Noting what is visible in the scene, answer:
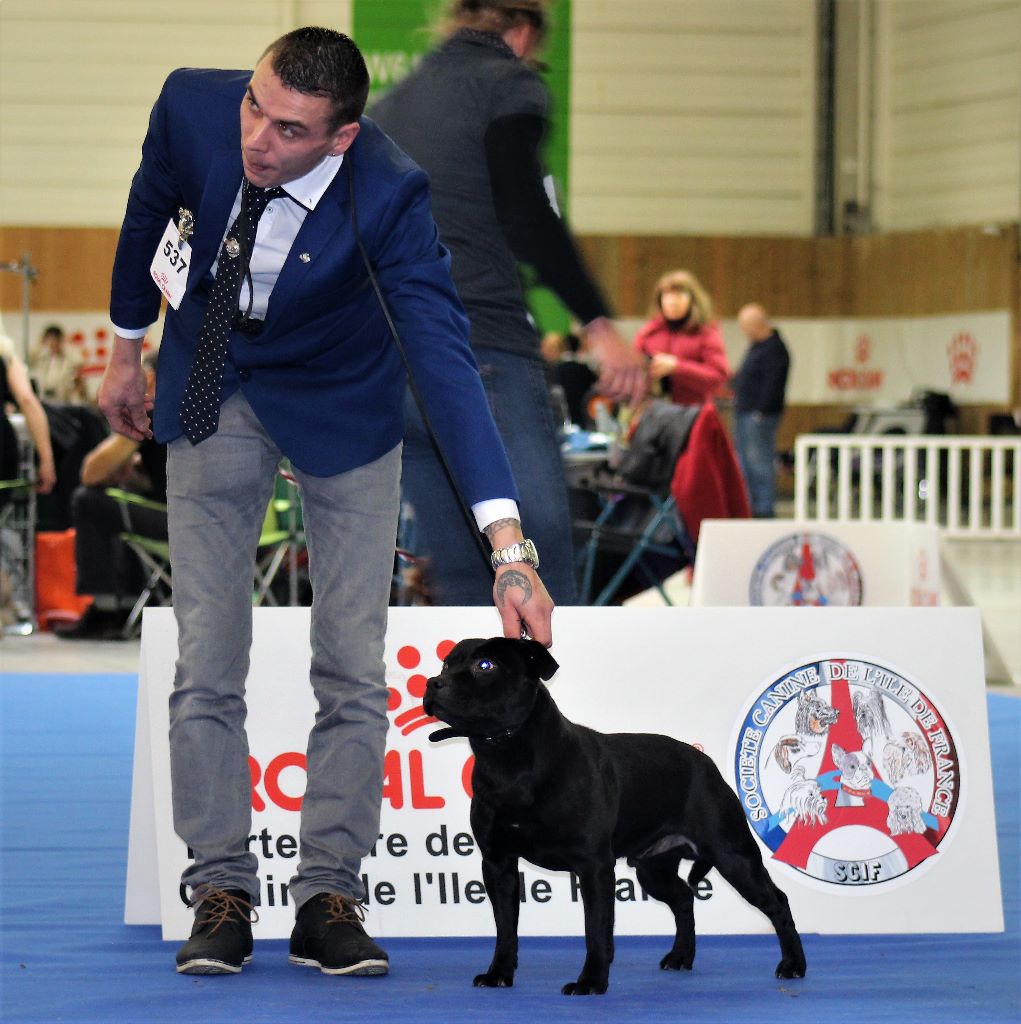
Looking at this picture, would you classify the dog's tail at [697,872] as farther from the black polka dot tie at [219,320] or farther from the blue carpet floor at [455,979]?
the black polka dot tie at [219,320]

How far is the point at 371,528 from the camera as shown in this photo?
2.25 m

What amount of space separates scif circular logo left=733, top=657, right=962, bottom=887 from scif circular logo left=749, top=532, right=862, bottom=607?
126 inches

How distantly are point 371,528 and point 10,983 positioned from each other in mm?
762

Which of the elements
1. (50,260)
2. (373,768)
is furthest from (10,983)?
(50,260)

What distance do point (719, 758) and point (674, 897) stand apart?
0.87ft

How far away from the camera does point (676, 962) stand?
231cm

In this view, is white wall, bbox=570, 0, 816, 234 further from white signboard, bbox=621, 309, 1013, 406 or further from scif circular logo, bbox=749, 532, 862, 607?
scif circular logo, bbox=749, 532, 862, 607

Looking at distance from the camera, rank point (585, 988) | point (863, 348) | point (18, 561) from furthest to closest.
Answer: point (863, 348) → point (18, 561) → point (585, 988)

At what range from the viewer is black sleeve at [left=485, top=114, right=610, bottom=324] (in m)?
2.75

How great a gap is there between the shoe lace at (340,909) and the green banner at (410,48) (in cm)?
914

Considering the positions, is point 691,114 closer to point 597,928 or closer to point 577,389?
point 577,389

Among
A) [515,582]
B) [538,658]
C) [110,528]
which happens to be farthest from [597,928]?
[110,528]

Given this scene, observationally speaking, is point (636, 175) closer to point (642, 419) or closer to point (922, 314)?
point (922, 314)

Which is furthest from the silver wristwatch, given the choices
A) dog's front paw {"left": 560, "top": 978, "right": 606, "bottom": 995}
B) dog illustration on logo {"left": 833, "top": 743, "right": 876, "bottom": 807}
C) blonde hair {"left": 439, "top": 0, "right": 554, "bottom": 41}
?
blonde hair {"left": 439, "top": 0, "right": 554, "bottom": 41}
